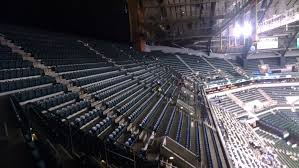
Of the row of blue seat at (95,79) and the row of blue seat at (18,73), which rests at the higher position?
the row of blue seat at (18,73)

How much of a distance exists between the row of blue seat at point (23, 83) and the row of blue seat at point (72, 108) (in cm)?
125

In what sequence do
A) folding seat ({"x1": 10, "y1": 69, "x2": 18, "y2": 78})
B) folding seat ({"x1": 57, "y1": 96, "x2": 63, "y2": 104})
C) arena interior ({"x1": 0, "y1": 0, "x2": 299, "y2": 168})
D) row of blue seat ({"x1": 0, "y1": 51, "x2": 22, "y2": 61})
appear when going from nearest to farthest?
arena interior ({"x1": 0, "y1": 0, "x2": 299, "y2": 168})
folding seat ({"x1": 10, "y1": 69, "x2": 18, "y2": 78})
folding seat ({"x1": 57, "y1": 96, "x2": 63, "y2": 104})
row of blue seat ({"x1": 0, "y1": 51, "x2": 22, "y2": 61})

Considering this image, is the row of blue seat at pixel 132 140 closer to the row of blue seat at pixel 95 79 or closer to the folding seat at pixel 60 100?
the folding seat at pixel 60 100

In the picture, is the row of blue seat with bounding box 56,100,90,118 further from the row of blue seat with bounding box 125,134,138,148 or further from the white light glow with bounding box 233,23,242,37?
the white light glow with bounding box 233,23,242,37

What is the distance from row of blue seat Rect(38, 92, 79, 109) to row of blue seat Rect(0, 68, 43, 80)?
1.29 metres

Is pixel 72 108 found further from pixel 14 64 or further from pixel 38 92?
pixel 14 64

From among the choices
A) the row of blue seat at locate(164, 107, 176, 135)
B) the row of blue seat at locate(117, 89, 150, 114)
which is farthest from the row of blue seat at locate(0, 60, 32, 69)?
the row of blue seat at locate(164, 107, 176, 135)

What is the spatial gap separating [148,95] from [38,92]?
7.87 m

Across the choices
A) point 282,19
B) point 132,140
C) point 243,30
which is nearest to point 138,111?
point 132,140

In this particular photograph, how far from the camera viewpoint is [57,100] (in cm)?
845

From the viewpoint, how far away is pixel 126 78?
54.0 feet

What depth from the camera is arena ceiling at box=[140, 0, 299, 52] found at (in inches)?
1092

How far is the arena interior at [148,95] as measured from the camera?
20.5ft

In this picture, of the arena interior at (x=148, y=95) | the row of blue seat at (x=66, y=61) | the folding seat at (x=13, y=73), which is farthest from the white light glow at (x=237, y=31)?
the folding seat at (x=13, y=73)
